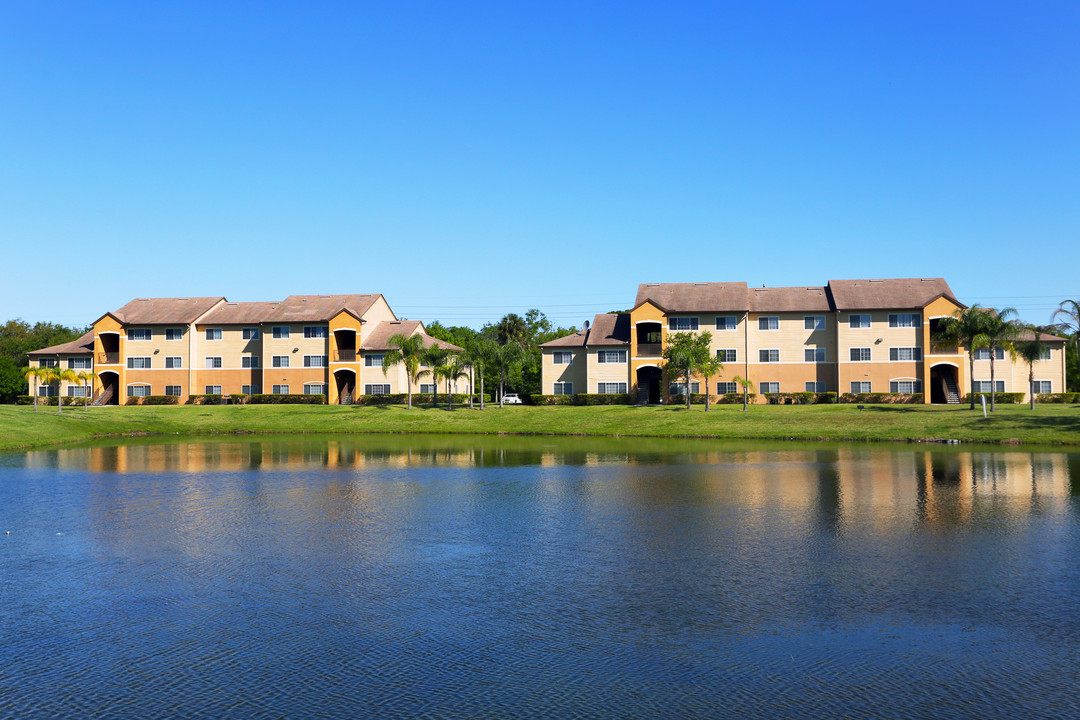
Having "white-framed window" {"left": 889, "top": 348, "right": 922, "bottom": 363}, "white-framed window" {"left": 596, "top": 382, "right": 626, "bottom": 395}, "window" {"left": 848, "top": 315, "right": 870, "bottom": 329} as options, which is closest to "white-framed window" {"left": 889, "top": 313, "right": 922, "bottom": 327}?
"window" {"left": 848, "top": 315, "right": 870, "bottom": 329}

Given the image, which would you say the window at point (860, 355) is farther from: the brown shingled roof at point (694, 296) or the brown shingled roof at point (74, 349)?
the brown shingled roof at point (74, 349)

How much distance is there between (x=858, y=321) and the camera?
77250 mm

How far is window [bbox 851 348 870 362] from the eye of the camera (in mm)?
76750

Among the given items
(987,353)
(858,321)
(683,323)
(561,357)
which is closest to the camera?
(987,353)

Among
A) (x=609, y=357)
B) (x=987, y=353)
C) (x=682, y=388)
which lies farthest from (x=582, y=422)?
(x=987, y=353)

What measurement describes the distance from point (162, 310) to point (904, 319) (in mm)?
74049

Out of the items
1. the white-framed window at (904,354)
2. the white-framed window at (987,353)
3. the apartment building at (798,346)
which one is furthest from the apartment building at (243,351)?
the white-framed window at (987,353)

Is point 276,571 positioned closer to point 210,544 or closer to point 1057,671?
point 210,544

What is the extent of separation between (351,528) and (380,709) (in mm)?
11930

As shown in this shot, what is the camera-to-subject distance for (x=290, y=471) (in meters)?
36.0

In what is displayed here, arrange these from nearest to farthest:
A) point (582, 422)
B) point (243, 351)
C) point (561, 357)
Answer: point (582, 422) → point (561, 357) → point (243, 351)

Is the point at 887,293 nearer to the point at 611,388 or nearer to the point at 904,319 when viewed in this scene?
the point at 904,319

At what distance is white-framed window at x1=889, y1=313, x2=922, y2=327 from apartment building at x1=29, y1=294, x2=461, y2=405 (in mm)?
42963

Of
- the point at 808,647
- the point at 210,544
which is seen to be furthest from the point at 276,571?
the point at 808,647
